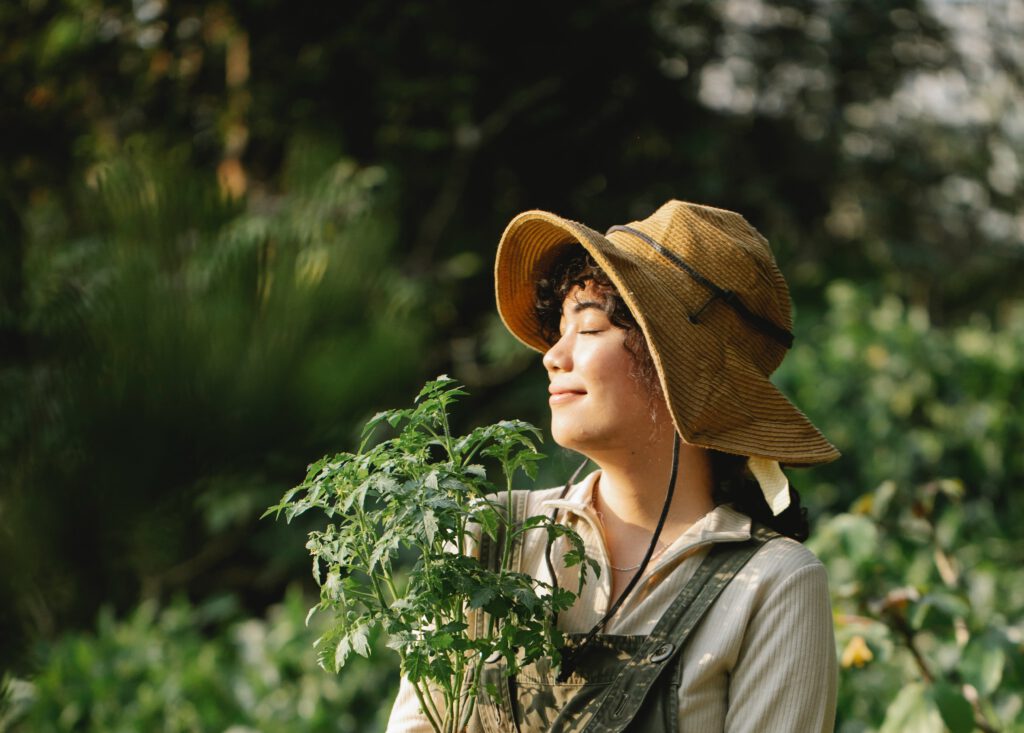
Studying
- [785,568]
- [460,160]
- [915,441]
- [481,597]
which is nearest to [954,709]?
[785,568]

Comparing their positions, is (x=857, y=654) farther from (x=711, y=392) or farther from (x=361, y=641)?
(x=361, y=641)

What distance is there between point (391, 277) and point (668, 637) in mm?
700

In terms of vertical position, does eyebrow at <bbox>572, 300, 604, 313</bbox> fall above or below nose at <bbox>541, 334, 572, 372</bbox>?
above

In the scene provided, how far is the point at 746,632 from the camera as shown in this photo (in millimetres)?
1455

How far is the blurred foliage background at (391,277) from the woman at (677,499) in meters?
0.30

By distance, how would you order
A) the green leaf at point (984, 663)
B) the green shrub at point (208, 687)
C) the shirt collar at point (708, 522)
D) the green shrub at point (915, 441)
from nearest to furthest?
the shirt collar at point (708, 522) < the green leaf at point (984, 663) < the green shrub at point (915, 441) < the green shrub at point (208, 687)

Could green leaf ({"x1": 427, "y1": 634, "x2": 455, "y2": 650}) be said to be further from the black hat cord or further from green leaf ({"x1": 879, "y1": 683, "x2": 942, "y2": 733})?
green leaf ({"x1": 879, "y1": 683, "x2": 942, "y2": 733})

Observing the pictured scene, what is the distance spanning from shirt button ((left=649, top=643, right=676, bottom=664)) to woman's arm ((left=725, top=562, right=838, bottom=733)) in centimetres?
9

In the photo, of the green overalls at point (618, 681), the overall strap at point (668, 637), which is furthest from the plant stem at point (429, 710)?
the overall strap at point (668, 637)

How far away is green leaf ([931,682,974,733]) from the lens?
6.85ft

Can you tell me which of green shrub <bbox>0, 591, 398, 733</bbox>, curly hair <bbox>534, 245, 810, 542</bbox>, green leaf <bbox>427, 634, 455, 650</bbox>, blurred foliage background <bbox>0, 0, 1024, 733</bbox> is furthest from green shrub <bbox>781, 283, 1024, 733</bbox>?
green leaf <bbox>427, 634, 455, 650</bbox>

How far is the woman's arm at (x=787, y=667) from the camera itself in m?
1.41

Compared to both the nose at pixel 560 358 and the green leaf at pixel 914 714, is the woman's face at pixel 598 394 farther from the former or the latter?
the green leaf at pixel 914 714

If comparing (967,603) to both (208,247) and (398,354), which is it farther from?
(208,247)
